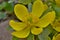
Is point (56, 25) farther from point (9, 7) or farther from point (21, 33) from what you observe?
point (9, 7)

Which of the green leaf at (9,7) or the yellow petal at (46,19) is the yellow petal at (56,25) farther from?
the green leaf at (9,7)

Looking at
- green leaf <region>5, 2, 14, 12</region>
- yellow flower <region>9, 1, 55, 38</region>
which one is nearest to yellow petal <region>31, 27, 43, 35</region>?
yellow flower <region>9, 1, 55, 38</region>

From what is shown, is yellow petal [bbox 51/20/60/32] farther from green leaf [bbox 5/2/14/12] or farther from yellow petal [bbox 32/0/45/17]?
green leaf [bbox 5/2/14/12]

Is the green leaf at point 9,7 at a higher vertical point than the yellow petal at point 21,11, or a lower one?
lower

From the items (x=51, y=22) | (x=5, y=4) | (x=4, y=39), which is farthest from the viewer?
(x=5, y=4)

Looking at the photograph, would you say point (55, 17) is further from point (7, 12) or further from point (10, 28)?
point (7, 12)

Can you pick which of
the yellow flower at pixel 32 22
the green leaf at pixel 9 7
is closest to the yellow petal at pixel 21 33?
the yellow flower at pixel 32 22

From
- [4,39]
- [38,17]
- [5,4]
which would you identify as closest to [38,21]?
[38,17]
